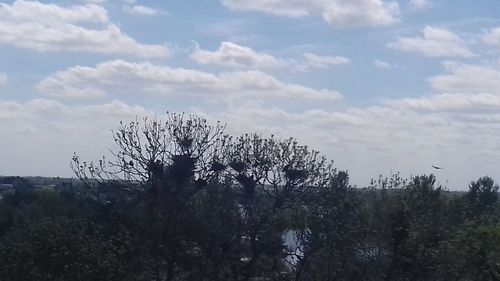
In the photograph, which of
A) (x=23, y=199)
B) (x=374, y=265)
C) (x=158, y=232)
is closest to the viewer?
(x=374, y=265)

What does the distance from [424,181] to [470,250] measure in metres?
9.92

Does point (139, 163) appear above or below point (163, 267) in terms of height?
above

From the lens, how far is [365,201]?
1148 inches

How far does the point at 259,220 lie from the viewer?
96.3 ft

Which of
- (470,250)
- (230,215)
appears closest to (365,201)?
(230,215)

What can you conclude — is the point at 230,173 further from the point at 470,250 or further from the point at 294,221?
the point at 470,250

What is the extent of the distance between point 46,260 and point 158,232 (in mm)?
→ 6406

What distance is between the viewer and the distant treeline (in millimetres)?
24875

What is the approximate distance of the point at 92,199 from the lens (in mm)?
30625

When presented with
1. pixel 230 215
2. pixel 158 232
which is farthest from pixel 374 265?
pixel 158 232

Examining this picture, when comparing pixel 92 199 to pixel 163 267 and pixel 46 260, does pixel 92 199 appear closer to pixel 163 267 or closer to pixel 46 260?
pixel 163 267

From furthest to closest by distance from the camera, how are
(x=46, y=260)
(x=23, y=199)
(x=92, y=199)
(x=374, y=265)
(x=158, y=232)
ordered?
(x=23, y=199) → (x=92, y=199) → (x=158, y=232) → (x=374, y=265) → (x=46, y=260)

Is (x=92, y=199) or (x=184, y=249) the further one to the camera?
(x=92, y=199)

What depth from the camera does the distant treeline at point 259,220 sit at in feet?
81.6
